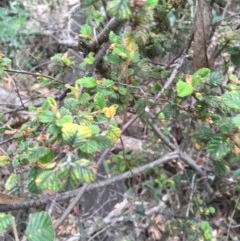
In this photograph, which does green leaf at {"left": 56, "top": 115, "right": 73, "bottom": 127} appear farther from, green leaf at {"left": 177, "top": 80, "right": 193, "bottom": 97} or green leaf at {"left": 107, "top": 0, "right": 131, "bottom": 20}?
green leaf at {"left": 177, "top": 80, "right": 193, "bottom": 97}

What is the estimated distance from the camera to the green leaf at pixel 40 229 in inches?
29.7

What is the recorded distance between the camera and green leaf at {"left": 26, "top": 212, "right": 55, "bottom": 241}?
0.75 metres

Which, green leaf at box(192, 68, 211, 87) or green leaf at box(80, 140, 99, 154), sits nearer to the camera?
green leaf at box(80, 140, 99, 154)

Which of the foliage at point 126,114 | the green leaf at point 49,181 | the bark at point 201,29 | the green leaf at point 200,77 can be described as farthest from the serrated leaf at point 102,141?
the bark at point 201,29

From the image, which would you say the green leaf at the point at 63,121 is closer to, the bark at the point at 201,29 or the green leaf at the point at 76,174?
the green leaf at the point at 76,174

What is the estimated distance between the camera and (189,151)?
213cm

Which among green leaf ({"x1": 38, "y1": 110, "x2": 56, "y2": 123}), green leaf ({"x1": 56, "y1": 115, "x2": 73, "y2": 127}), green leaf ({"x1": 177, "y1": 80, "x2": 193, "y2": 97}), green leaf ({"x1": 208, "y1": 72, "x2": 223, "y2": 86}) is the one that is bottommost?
green leaf ({"x1": 208, "y1": 72, "x2": 223, "y2": 86})

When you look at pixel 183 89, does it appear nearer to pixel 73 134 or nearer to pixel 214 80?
pixel 214 80

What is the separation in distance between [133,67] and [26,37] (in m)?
2.07

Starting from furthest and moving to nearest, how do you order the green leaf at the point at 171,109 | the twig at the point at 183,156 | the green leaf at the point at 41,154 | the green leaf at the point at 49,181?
the twig at the point at 183,156
the green leaf at the point at 171,109
the green leaf at the point at 41,154
the green leaf at the point at 49,181

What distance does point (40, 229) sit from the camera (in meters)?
0.76

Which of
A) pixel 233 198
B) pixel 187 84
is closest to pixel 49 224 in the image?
pixel 187 84

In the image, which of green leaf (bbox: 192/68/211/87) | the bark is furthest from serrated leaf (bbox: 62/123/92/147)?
the bark

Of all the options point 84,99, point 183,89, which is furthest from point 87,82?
point 183,89
